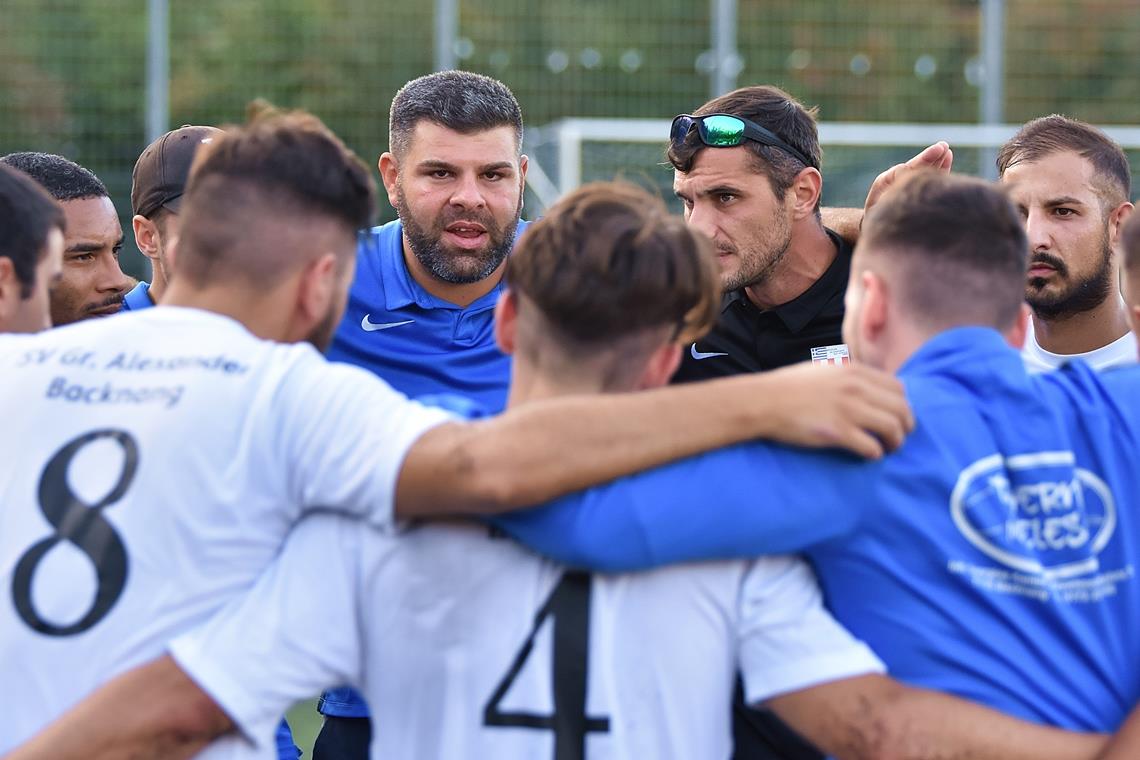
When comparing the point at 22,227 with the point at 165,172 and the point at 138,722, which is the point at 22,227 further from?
the point at 165,172

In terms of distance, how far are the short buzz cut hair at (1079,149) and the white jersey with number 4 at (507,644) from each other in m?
3.02

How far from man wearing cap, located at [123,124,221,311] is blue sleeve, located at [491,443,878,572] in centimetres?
220

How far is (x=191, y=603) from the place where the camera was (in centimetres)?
206

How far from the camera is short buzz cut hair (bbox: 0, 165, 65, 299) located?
2.47m

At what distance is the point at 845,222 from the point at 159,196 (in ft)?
7.32

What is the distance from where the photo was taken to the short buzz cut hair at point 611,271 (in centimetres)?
208

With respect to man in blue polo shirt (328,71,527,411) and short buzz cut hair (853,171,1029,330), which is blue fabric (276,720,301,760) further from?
short buzz cut hair (853,171,1029,330)

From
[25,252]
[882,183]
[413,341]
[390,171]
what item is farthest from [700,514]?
[390,171]

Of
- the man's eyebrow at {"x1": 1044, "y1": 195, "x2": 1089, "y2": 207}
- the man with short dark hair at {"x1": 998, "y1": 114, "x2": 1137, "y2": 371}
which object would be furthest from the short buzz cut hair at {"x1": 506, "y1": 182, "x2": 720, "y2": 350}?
the man's eyebrow at {"x1": 1044, "y1": 195, "x2": 1089, "y2": 207}

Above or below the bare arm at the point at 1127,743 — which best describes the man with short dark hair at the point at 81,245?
above

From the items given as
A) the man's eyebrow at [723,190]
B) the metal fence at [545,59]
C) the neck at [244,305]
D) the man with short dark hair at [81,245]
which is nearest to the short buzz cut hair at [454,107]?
the man's eyebrow at [723,190]

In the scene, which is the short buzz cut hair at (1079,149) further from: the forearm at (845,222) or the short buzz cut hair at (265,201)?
the short buzz cut hair at (265,201)

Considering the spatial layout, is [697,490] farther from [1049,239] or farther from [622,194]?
[1049,239]

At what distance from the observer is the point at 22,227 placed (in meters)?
2.47
